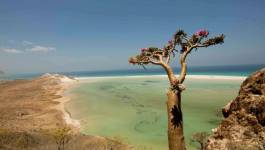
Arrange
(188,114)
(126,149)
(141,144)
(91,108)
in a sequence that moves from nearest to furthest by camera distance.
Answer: (126,149) → (141,144) → (188,114) → (91,108)

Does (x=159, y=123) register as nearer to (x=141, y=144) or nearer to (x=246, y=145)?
(x=141, y=144)

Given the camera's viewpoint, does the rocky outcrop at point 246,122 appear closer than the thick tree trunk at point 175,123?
Yes

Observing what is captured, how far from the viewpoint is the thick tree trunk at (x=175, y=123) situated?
842 centimetres

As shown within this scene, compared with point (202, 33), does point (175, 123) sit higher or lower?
lower

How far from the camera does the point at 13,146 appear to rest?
70.2 ft

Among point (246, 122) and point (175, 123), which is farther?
point (246, 122)

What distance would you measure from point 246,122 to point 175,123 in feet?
9.74

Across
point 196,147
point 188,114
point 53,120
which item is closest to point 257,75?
point 196,147

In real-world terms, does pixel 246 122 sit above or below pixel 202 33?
below

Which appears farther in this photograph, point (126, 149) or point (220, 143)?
point (126, 149)

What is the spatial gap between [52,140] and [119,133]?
9022 millimetres

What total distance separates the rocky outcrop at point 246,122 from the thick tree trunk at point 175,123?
181 cm

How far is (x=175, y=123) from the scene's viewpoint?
332 inches

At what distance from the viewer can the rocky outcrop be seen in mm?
8117
